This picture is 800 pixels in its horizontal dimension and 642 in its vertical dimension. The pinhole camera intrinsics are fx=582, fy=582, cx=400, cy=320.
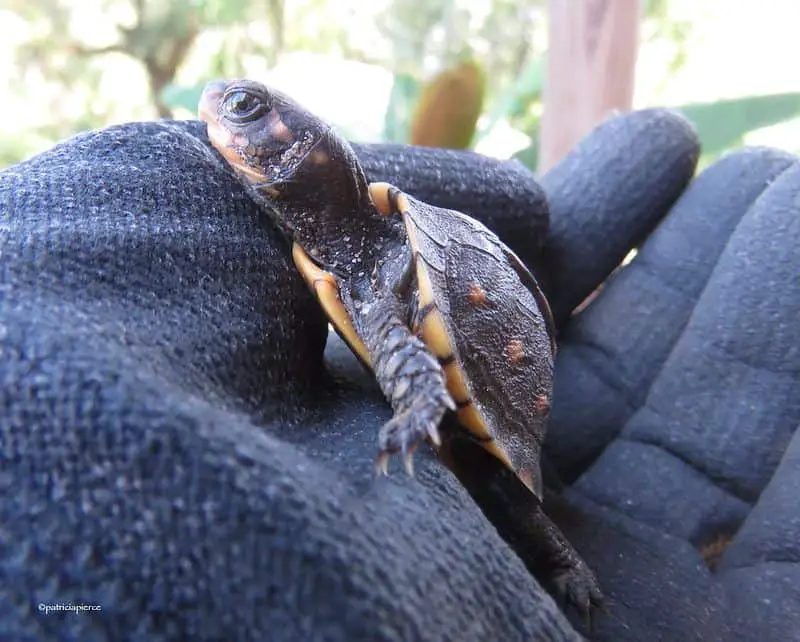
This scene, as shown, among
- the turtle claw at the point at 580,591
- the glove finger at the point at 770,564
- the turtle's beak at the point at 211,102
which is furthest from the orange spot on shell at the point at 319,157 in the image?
the glove finger at the point at 770,564

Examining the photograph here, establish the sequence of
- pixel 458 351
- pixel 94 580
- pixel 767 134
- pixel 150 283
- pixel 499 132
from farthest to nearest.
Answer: pixel 767 134, pixel 499 132, pixel 458 351, pixel 150 283, pixel 94 580

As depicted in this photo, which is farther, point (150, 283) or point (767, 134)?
point (767, 134)

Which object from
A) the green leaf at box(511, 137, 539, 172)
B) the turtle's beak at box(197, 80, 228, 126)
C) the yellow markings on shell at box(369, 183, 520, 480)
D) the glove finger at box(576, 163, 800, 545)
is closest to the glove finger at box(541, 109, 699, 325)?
the glove finger at box(576, 163, 800, 545)

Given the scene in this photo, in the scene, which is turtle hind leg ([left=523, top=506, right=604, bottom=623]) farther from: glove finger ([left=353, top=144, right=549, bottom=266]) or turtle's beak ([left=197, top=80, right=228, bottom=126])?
turtle's beak ([left=197, top=80, right=228, bottom=126])

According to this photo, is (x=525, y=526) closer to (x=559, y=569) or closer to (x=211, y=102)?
(x=559, y=569)

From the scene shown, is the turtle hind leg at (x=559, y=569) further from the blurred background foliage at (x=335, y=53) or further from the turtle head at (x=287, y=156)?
the blurred background foliage at (x=335, y=53)

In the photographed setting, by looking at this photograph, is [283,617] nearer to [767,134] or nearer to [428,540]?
[428,540]

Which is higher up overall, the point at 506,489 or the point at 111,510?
the point at 111,510

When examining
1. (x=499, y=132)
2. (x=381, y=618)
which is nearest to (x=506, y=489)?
(x=381, y=618)
